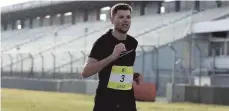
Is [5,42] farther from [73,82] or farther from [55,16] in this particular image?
[73,82]

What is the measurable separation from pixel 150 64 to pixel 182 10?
1941 cm

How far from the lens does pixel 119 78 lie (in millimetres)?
5004

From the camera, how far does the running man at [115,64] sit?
479 cm

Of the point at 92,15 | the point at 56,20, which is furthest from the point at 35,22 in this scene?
the point at 92,15

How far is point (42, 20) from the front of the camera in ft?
254

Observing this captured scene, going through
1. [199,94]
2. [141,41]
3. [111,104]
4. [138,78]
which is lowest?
[199,94]

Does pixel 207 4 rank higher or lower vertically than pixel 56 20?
higher

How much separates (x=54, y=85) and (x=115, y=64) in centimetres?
2922

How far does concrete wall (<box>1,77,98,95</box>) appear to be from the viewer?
31.8 metres

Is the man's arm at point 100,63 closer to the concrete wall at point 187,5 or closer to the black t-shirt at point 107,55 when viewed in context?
the black t-shirt at point 107,55

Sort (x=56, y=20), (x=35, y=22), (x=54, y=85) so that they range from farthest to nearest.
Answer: (x=35, y=22)
(x=56, y=20)
(x=54, y=85)

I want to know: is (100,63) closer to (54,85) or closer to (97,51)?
(97,51)

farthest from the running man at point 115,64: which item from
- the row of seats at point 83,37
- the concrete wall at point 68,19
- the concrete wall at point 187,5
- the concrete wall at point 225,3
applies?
the concrete wall at point 68,19

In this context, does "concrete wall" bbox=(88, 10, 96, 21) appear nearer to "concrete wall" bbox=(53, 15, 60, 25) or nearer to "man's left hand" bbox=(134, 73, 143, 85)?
"concrete wall" bbox=(53, 15, 60, 25)
